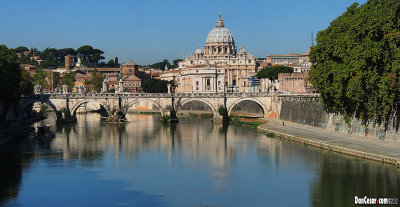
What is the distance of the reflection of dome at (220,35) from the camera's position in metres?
153

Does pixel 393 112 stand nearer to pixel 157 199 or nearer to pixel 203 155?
pixel 203 155

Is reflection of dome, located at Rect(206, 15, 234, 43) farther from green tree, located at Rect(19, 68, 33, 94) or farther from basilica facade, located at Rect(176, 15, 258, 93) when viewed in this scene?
green tree, located at Rect(19, 68, 33, 94)

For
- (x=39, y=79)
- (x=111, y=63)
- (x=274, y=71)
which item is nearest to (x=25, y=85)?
(x=39, y=79)

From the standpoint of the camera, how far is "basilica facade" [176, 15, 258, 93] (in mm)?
119000

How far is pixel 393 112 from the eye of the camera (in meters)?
39.2

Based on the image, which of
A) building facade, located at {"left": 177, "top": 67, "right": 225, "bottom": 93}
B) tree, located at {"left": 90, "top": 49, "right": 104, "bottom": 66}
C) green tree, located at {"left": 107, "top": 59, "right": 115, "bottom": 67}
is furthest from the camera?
tree, located at {"left": 90, "top": 49, "right": 104, "bottom": 66}

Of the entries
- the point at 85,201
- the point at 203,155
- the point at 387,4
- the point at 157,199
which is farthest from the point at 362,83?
the point at 85,201

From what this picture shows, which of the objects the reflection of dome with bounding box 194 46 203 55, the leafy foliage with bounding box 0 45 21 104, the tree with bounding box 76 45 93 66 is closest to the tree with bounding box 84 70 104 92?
the leafy foliage with bounding box 0 45 21 104

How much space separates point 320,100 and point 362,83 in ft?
42.7

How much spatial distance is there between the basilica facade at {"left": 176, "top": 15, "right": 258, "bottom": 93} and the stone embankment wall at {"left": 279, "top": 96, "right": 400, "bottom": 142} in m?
46.1

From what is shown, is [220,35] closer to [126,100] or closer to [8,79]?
[126,100]

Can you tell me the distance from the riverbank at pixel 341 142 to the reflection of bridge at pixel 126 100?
43.3 ft

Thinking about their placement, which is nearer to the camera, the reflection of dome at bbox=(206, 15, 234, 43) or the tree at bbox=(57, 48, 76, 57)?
the reflection of dome at bbox=(206, 15, 234, 43)

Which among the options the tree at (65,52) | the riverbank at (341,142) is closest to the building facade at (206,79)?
the riverbank at (341,142)
